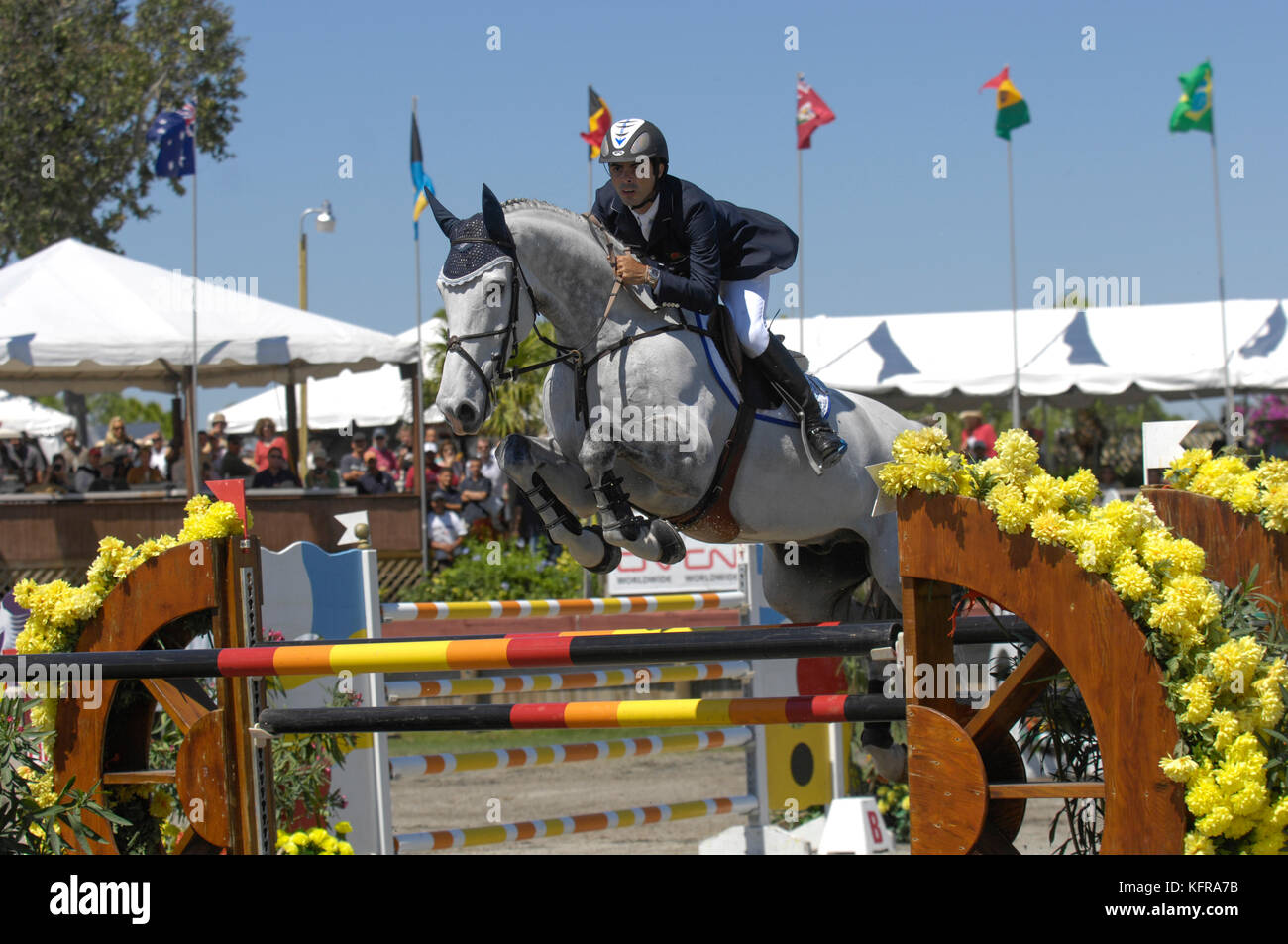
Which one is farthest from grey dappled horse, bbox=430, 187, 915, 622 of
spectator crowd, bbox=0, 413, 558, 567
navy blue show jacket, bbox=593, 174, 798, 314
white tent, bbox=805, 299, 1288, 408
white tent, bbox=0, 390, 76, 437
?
white tent, bbox=0, 390, 76, 437

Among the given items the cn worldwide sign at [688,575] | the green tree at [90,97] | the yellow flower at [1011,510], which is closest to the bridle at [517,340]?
the yellow flower at [1011,510]

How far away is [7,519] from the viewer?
10.9 meters

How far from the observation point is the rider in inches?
156

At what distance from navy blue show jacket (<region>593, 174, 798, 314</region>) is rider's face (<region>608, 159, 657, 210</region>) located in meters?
0.07

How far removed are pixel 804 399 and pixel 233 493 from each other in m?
1.76

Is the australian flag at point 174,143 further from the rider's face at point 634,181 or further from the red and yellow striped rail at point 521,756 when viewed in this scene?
the rider's face at point 634,181

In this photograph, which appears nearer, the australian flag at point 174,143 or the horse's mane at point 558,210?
the horse's mane at point 558,210

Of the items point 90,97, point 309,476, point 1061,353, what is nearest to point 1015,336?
point 1061,353

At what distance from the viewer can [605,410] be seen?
3.94 metres

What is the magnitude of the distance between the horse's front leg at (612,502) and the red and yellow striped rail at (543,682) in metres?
1.16

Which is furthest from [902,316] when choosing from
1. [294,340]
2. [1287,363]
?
[294,340]

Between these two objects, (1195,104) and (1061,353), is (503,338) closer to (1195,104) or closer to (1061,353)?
(1061,353)

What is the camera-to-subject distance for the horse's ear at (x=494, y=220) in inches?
153

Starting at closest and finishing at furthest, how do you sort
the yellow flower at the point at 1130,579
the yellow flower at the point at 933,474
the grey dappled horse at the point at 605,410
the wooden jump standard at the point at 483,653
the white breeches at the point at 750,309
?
the yellow flower at the point at 1130,579
the yellow flower at the point at 933,474
the wooden jump standard at the point at 483,653
the grey dappled horse at the point at 605,410
the white breeches at the point at 750,309
